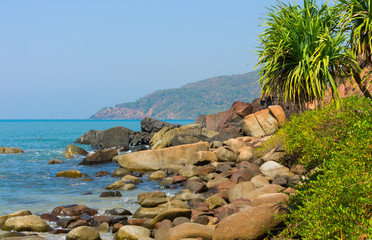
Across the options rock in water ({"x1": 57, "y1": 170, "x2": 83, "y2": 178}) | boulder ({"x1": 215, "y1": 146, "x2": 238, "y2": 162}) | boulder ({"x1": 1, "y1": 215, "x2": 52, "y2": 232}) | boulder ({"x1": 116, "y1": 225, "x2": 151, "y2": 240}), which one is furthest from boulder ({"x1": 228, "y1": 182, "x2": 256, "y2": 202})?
rock in water ({"x1": 57, "y1": 170, "x2": 83, "y2": 178})

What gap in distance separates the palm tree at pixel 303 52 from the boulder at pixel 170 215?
4902mm

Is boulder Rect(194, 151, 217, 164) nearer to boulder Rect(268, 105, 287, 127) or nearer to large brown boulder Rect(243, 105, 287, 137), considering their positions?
large brown boulder Rect(243, 105, 287, 137)

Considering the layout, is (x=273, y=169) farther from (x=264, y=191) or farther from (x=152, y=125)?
(x=152, y=125)

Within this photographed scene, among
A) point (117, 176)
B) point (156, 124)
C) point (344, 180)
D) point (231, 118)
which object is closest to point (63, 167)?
point (117, 176)

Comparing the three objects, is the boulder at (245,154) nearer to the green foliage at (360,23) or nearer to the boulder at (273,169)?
the boulder at (273,169)

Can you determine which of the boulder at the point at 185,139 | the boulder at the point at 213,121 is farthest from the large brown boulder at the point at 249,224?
the boulder at the point at 213,121

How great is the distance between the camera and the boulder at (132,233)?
1131 centimetres

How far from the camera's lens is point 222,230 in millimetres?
9570

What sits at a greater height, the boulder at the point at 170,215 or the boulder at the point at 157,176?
the boulder at the point at 170,215

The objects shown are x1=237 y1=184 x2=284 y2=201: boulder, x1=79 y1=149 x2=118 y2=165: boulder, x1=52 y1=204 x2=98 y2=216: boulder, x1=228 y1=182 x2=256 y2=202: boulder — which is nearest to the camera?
x1=237 y1=184 x2=284 y2=201: boulder

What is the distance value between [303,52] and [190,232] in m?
6.25

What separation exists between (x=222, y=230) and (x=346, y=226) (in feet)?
→ 12.0

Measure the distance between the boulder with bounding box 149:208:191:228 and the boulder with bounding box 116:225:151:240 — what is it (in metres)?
0.81

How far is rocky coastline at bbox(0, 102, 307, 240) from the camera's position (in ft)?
33.5
